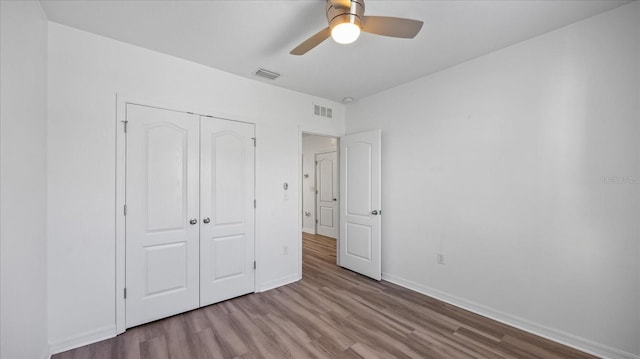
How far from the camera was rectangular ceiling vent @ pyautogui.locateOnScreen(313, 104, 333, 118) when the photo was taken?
3873 millimetres

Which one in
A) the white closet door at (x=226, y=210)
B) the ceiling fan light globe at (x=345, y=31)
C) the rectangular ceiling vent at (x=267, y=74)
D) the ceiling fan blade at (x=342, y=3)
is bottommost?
the white closet door at (x=226, y=210)

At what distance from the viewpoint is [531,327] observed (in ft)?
7.68

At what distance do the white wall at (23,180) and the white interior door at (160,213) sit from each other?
0.56 m

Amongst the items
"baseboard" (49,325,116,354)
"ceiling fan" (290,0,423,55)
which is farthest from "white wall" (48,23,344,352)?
"ceiling fan" (290,0,423,55)

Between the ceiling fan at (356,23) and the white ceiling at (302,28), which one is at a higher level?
the white ceiling at (302,28)

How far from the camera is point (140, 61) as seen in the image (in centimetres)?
247

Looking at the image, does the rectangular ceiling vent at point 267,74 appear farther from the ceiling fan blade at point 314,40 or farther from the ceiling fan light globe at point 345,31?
the ceiling fan light globe at point 345,31

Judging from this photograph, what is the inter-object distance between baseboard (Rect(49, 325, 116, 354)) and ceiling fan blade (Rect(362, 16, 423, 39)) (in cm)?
321

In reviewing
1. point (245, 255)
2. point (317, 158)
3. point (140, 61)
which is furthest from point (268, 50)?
point (317, 158)

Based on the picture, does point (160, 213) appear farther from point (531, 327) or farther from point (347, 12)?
point (531, 327)

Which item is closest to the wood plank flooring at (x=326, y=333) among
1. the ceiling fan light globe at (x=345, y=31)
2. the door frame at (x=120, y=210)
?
the door frame at (x=120, y=210)

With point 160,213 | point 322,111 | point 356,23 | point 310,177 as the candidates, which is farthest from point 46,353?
point 310,177

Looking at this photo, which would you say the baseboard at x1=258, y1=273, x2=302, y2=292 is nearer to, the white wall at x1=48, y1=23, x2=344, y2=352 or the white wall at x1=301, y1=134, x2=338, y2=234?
the white wall at x1=48, y1=23, x2=344, y2=352

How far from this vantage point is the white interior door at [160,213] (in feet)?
7.95
